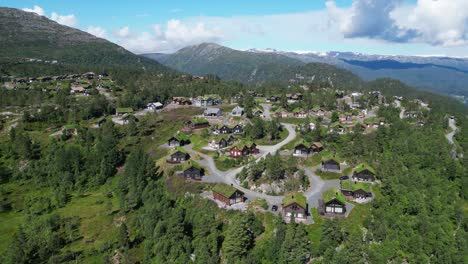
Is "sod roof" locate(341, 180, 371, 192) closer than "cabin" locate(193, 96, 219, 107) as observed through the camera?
Yes

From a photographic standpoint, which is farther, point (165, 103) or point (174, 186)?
point (165, 103)

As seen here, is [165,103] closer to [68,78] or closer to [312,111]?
[312,111]

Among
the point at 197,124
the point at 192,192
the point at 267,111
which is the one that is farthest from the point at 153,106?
the point at 192,192

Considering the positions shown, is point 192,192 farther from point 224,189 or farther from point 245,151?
point 245,151

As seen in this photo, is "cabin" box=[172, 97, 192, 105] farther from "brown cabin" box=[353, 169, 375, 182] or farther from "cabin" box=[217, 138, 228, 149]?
"brown cabin" box=[353, 169, 375, 182]

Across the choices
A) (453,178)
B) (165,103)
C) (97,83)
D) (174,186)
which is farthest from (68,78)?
(453,178)

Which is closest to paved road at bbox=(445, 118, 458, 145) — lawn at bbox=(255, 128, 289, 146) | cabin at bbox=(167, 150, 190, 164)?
lawn at bbox=(255, 128, 289, 146)

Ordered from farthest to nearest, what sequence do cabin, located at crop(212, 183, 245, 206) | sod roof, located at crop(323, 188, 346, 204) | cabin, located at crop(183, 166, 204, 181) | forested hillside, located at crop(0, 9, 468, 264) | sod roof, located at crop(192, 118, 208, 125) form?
sod roof, located at crop(192, 118, 208, 125) → cabin, located at crop(183, 166, 204, 181) → cabin, located at crop(212, 183, 245, 206) → sod roof, located at crop(323, 188, 346, 204) → forested hillside, located at crop(0, 9, 468, 264)
